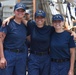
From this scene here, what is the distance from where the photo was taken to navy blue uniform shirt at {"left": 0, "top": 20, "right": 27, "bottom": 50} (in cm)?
335

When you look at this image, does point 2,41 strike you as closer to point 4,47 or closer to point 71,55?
point 4,47

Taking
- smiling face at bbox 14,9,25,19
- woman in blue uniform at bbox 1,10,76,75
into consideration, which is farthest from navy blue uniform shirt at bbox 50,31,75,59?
smiling face at bbox 14,9,25,19

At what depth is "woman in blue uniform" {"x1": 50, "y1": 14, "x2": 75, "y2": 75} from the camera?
11.0 feet

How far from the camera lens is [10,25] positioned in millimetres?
3371

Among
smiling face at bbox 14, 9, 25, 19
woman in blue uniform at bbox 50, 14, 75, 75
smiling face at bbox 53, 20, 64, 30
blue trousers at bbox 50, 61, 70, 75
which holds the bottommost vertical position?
blue trousers at bbox 50, 61, 70, 75

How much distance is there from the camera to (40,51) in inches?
135

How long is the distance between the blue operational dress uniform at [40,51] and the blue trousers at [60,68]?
0.36 feet

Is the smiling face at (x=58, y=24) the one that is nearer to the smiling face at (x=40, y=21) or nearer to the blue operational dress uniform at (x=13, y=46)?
the smiling face at (x=40, y=21)

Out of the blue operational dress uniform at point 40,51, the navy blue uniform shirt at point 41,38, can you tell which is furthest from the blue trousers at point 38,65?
the navy blue uniform shirt at point 41,38

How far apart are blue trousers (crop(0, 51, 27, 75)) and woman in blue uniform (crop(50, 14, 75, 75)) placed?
40cm

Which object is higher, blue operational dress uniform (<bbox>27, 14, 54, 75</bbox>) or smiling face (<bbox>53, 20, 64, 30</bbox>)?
smiling face (<bbox>53, 20, 64, 30</bbox>)

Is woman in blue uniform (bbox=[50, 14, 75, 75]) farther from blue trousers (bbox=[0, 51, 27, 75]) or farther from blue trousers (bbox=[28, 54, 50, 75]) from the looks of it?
blue trousers (bbox=[0, 51, 27, 75])

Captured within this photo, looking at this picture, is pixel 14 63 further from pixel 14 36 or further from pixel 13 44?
pixel 14 36

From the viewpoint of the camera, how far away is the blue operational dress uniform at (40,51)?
3.41 metres
